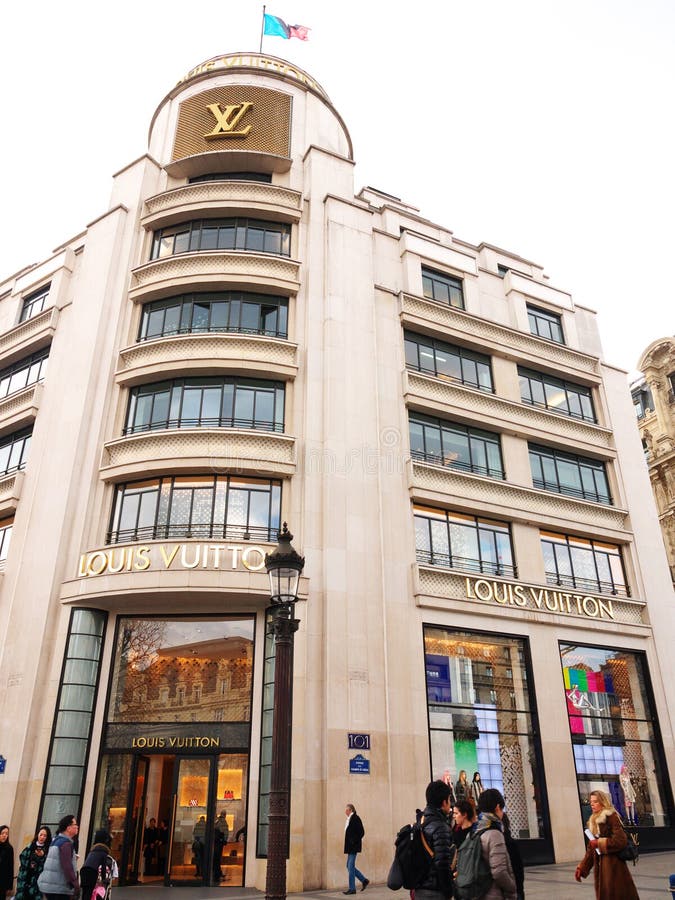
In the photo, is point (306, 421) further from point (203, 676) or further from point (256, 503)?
point (203, 676)

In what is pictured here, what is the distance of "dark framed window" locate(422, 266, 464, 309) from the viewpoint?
93.5ft

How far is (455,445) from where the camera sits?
25672 millimetres

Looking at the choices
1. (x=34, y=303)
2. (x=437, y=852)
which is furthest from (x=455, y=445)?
(x=437, y=852)

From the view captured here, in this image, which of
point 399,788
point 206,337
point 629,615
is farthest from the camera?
point 629,615

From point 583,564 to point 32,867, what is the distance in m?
20.6

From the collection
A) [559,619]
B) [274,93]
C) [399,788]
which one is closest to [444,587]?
[559,619]

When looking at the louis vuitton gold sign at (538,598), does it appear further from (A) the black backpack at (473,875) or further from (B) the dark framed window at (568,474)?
(A) the black backpack at (473,875)

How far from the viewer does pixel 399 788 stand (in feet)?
61.6

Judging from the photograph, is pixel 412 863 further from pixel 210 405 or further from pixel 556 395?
pixel 556 395

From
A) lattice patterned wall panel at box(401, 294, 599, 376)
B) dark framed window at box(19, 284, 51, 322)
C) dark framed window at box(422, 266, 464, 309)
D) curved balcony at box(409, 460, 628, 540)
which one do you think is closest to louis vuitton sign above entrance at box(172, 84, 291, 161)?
dark framed window at box(422, 266, 464, 309)

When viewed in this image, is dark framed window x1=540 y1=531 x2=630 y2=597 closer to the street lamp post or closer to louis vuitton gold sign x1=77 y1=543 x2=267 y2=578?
louis vuitton gold sign x1=77 y1=543 x2=267 y2=578

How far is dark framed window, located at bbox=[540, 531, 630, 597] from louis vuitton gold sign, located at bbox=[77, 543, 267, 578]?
36.6 ft

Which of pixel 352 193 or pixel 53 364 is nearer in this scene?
pixel 53 364

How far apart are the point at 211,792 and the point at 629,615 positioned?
15959mm
